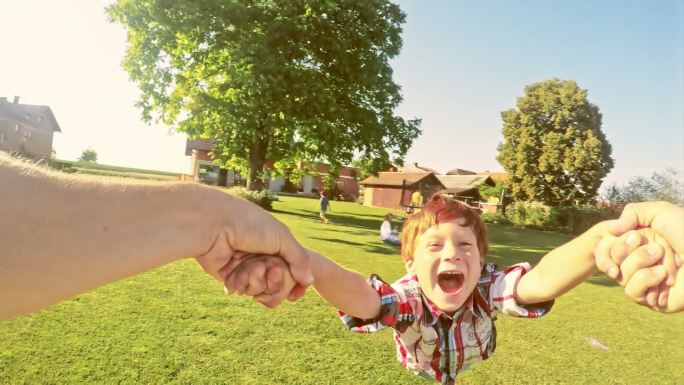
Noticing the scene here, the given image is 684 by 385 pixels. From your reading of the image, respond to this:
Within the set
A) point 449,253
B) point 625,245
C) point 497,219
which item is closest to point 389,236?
point 449,253

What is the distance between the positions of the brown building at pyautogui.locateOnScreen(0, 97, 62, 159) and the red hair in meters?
76.4

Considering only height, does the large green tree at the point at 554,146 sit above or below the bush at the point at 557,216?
above

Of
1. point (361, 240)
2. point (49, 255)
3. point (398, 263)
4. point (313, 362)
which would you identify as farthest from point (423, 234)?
point (361, 240)

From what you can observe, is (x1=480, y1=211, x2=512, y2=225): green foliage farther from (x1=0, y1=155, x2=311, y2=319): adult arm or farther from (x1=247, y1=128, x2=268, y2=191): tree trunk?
(x1=0, y1=155, x2=311, y2=319): adult arm

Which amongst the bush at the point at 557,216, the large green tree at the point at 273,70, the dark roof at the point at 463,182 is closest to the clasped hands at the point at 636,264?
the large green tree at the point at 273,70

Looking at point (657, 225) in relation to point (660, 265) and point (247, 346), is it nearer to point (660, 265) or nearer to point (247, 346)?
point (660, 265)

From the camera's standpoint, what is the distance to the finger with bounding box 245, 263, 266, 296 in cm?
174

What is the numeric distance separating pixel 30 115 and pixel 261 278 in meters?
90.9

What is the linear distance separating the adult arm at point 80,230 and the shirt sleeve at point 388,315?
1.36m

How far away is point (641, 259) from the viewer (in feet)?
5.50

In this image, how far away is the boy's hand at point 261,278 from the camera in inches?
68.5

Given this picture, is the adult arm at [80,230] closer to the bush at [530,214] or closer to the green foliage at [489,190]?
the bush at [530,214]

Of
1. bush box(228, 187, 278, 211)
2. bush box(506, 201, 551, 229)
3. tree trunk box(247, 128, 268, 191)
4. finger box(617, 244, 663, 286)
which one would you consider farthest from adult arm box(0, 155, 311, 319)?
bush box(506, 201, 551, 229)

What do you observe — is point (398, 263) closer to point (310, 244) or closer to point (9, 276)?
point (310, 244)
